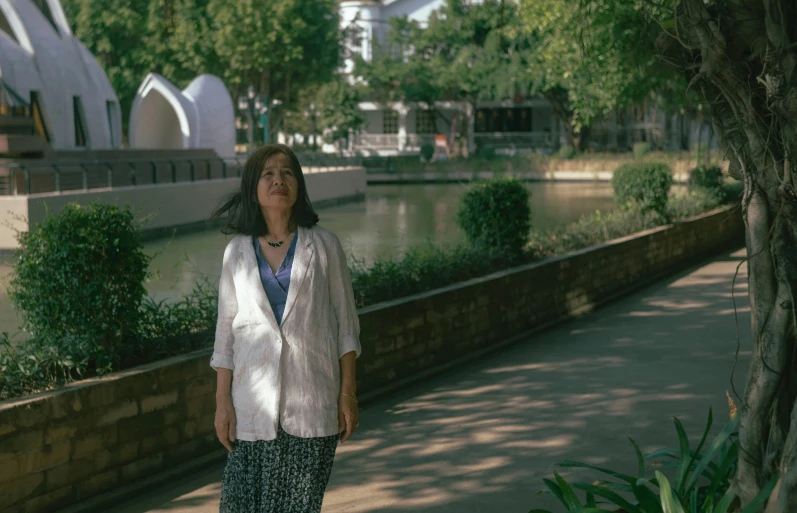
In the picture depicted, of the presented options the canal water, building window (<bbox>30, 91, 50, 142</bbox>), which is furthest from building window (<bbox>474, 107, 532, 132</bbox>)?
building window (<bbox>30, 91, 50, 142</bbox>)

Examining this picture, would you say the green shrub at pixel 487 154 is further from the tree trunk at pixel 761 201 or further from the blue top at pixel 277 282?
the blue top at pixel 277 282

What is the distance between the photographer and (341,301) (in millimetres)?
3756

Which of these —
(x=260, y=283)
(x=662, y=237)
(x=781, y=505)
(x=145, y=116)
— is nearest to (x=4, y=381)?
(x=260, y=283)

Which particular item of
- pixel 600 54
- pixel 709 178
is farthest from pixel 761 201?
pixel 709 178

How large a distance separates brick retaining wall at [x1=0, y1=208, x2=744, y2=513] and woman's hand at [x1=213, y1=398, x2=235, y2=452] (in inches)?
72.3

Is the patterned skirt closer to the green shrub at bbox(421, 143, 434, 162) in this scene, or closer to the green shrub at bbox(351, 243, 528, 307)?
the green shrub at bbox(351, 243, 528, 307)

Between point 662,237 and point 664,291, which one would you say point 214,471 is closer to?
point 664,291

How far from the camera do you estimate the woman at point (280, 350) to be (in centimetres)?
357

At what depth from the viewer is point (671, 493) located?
3.99 meters

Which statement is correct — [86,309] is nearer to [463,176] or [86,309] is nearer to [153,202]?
[153,202]

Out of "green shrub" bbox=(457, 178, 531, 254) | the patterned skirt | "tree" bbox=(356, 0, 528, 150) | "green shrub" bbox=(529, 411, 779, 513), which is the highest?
"tree" bbox=(356, 0, 528, 150)

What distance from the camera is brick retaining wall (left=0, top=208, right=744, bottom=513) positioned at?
5.07m

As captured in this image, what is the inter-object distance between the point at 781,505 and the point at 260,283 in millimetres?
2168

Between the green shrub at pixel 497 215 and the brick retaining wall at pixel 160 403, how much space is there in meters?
0.65
